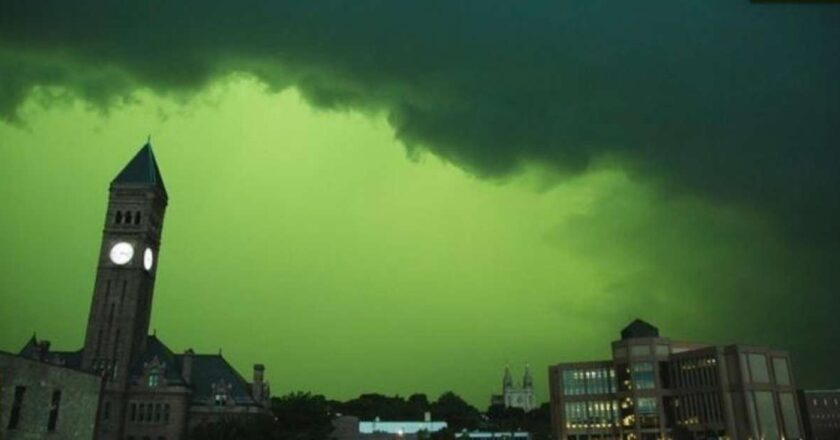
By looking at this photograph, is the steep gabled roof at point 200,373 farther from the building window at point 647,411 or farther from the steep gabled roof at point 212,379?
the building window at point 647,411

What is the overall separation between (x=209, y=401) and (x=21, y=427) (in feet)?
157

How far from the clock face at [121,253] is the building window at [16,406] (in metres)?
48.5

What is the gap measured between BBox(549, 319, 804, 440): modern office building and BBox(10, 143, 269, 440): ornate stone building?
94750 millimetres

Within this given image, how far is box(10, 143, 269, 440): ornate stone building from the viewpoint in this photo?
9619 centimetres

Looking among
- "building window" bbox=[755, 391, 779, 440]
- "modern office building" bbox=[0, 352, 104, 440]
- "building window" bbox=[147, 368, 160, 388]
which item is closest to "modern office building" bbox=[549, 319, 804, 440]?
"building window" bbox=[755, 391, 779, 440]

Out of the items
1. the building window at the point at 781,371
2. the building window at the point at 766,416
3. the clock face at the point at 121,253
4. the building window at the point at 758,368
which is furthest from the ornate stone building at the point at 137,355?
the building window at the point at 781,371

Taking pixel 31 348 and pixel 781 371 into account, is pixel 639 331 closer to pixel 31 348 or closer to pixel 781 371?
pixel 781 371

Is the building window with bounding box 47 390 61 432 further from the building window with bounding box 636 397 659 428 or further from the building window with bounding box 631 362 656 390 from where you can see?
the building window with bounding box 636 397 659 428

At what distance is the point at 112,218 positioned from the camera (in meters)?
104

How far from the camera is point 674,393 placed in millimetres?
158500

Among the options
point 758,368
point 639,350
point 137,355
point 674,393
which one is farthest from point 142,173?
point 758,368

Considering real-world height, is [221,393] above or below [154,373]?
below

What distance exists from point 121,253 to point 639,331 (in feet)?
412

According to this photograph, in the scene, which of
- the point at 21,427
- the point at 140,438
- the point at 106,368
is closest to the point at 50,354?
the point at 106,368
